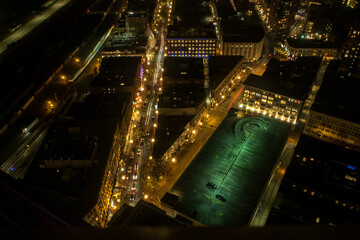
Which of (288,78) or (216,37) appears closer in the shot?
(288,78)

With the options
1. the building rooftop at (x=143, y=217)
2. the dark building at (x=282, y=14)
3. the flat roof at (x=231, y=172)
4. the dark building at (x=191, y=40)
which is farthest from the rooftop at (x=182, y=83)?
the dark building at (x=282, y=14)

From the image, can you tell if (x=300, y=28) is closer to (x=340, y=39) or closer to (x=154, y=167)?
(x=340, y=39)

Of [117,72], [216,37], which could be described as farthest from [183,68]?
[216,37]

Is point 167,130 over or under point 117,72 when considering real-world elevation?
under

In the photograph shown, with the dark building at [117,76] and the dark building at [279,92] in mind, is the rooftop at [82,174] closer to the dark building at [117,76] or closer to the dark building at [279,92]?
the dark building at [117,76]

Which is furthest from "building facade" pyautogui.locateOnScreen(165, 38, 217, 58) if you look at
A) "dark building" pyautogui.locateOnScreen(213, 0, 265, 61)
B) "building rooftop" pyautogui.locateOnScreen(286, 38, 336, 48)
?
"building rooftop" pyautogui.locateOnScreen(286, 38, 336, 48)

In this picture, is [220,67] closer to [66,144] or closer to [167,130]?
[167,130]
